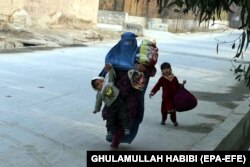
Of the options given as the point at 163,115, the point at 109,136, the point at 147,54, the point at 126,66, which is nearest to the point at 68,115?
the point at 163,115

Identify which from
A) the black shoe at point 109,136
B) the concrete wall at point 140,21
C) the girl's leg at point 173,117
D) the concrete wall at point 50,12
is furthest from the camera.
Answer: the concrete wall at point 140,21

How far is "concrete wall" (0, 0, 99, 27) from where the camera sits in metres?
23.3

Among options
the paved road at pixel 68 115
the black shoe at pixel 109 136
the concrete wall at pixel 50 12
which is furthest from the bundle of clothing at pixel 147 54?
Result: the concrete wall at pixel 50 12

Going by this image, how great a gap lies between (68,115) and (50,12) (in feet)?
66.0

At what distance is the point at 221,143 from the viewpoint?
6.10 metres

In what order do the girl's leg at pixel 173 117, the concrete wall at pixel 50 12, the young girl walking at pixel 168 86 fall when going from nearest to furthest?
the young girl walking at pixel 168 86 → the girl's leg at pixel 173 117 → the concrete wall at pixel 50 12

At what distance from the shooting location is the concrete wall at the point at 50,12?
23281 millimetres

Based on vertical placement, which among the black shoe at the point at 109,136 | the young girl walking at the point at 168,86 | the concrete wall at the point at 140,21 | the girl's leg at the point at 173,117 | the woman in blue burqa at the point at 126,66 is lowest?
the concrete wall at the point at 140,21

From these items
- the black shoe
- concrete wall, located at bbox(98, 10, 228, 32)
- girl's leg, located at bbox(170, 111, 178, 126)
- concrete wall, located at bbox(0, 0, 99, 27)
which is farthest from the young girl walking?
concrete wall, located at bbox(98, 10, 228, 32)

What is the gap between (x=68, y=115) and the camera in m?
7.58

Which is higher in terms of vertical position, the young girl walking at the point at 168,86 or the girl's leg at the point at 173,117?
the young girl walking at the point at 168,86

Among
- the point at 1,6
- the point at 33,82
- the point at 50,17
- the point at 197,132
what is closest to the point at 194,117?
the point at 197,132

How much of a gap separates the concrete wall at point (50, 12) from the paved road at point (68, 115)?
30.7ft

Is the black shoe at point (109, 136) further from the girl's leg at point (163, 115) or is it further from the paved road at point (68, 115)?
the girl's leg at point (163, 115)
